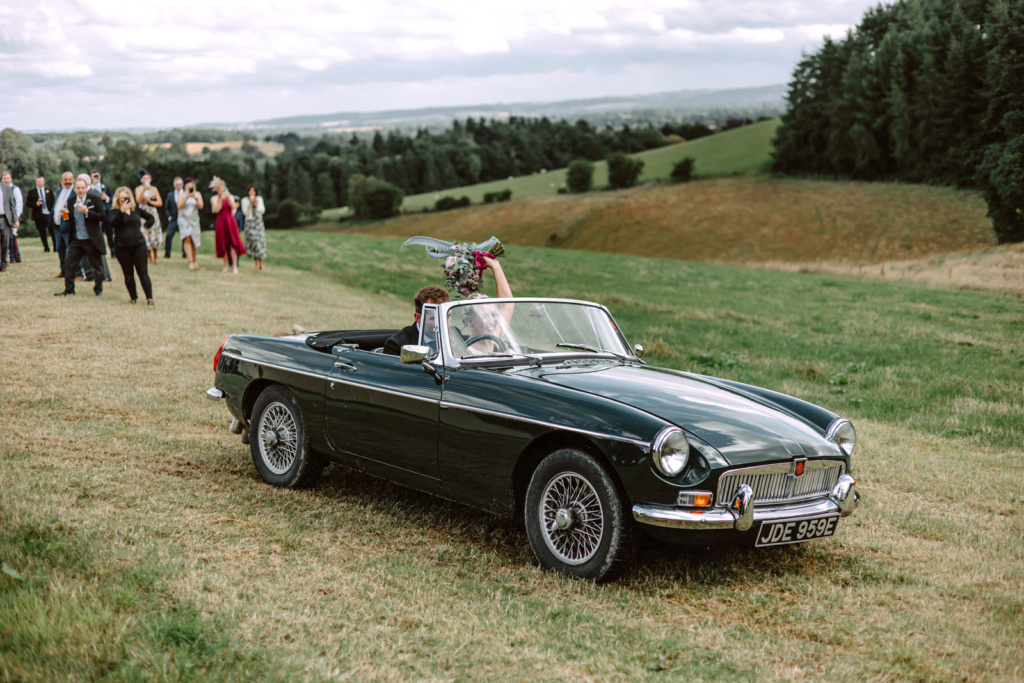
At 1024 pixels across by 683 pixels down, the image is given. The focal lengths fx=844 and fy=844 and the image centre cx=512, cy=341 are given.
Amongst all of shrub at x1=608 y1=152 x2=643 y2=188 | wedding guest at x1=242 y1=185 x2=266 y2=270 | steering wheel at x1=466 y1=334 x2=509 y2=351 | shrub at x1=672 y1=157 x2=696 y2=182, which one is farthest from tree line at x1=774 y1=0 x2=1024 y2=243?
steering wheel at x1=466 y1=334 x2=509 y2=351

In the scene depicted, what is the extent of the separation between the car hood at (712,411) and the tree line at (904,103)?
115 ft

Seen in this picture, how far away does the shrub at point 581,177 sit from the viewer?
87312mm

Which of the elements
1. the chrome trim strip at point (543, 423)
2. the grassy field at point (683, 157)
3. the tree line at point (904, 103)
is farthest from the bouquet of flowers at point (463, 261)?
the grassy field at point (683, 157)

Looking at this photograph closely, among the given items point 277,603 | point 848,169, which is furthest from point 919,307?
point 848,169

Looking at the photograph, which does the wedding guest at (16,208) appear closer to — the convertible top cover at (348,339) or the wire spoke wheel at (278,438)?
the convertible top cover at (348,339)

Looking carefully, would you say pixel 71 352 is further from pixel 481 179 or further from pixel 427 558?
pixel 481 179

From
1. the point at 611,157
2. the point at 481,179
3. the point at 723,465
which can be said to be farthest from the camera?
the point at 481,179

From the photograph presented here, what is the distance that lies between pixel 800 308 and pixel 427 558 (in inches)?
717

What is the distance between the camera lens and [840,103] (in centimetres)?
7669

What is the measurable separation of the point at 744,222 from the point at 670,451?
62942 millimetres

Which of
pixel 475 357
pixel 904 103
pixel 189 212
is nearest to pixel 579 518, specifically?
pixel 475 357

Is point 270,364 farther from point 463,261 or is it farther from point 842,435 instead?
point 842,435

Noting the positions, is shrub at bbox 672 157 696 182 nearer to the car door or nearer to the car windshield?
the car windshield

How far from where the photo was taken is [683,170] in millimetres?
84125
